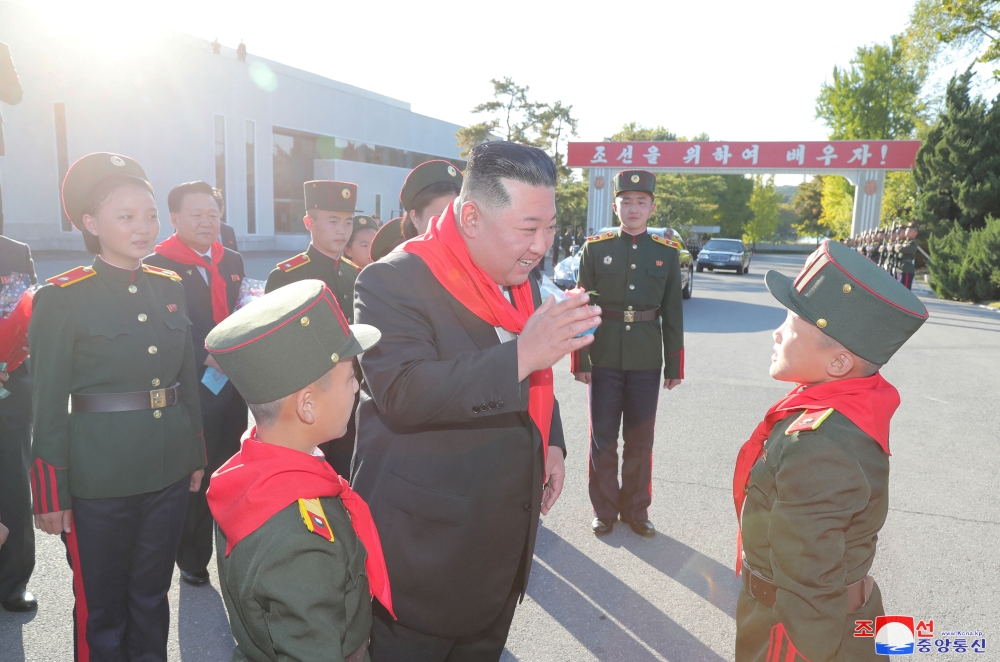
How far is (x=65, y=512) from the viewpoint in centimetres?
243

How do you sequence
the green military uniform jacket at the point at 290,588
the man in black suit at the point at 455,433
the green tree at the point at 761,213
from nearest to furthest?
the green military uniform jacket at the point at 290,588 → the man in black suit at the point at 455,433 → the green tree at the point at 761,213

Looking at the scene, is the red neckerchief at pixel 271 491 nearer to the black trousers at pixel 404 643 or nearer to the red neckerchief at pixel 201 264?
the black trousers at pixel 404 643

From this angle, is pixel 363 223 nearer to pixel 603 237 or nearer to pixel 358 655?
pixel 603 237

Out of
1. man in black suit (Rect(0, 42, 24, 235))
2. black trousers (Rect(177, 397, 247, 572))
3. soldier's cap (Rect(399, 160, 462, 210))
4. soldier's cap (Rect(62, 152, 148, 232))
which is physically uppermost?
man in black suit (Rect(0, 42, 24, 235))

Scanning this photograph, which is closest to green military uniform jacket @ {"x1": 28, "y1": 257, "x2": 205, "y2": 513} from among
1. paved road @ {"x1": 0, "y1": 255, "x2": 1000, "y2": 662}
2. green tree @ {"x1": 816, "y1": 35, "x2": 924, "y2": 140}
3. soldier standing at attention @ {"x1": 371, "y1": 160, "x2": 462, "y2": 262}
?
paved road @ {"x1": 0, "y1": 255, "x2": 1000, "y2": 662}

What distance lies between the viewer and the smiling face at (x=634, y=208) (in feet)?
15.0

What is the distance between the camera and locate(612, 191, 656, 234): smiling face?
15.0 ft

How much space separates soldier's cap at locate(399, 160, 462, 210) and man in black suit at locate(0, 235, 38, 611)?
6.05ft

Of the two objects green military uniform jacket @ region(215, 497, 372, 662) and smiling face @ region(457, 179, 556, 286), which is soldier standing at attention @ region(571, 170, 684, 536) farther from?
green military uniform jacket @ region(215, 497, 372, 662)

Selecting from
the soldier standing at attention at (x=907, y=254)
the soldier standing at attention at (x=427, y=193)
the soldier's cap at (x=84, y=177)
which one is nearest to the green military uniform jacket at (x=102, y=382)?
the soldier's cap at (x=84, y=177)

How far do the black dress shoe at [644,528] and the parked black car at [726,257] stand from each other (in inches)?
1031

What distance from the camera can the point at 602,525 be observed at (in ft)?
14.0

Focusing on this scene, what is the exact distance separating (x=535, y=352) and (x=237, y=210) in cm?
3231

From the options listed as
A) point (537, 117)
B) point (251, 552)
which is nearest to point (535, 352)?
point (251, 552)
